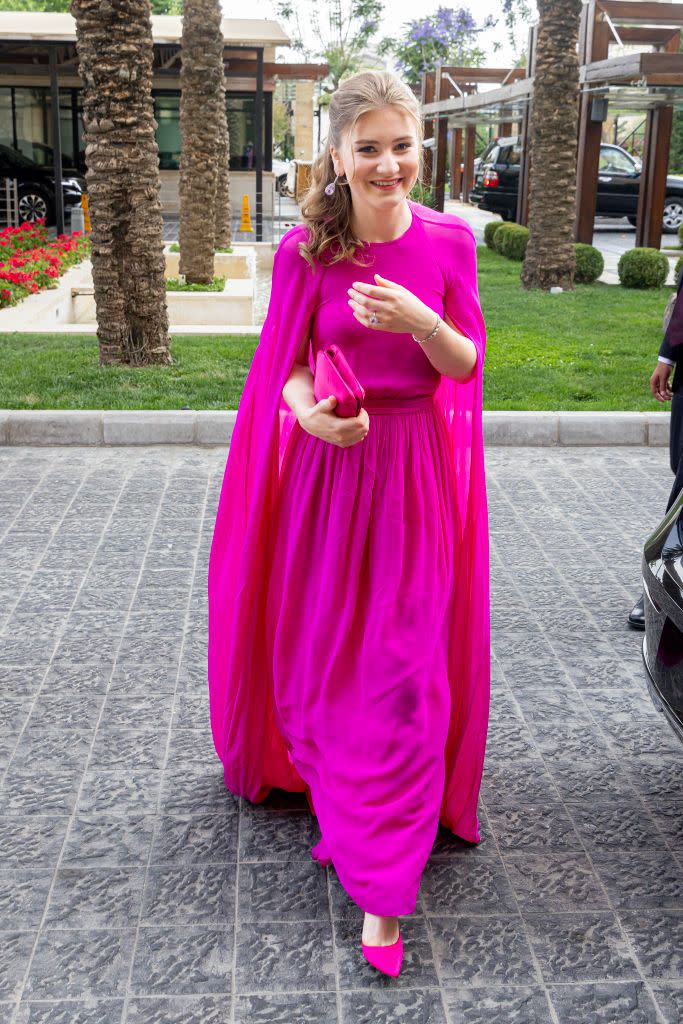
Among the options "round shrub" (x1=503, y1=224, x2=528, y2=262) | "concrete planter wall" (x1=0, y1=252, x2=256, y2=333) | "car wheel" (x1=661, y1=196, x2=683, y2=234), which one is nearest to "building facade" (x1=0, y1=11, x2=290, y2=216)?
"round shrub" (x1=503, y1=224, x2=528, y2=262)

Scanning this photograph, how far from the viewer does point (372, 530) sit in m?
3.03

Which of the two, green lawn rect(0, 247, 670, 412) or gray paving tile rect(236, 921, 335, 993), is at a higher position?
green lawn rect(0, 247, 670, 412)

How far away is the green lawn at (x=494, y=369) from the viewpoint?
8531 millimetres

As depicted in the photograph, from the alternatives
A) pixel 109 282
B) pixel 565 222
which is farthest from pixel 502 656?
pixel 565 222

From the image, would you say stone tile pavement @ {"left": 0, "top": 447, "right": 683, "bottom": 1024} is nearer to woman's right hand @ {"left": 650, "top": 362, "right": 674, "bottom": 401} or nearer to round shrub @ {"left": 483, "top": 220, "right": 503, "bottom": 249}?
woman's right hand @ {"left": 650, "top": 362, "right": 674, "bottom": 401}

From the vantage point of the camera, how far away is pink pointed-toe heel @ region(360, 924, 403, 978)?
9.03 ft

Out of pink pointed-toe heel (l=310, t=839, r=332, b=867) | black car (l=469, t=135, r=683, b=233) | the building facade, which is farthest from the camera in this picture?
black car (l=469, t=135, r=683, b=233)

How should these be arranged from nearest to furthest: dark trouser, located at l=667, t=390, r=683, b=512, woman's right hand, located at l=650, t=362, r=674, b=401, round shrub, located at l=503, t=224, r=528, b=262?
dark trouser, located at l=667, t=390, r=683, b=512 < woman's right hand, located at l=650, t=362, r=674, b=401 < round shrub, located at l=503, t=224, r=528, b=262

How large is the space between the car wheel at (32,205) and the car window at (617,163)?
12682 mm

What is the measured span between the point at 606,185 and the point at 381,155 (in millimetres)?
26422

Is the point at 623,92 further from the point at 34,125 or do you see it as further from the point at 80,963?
the point at 80,963

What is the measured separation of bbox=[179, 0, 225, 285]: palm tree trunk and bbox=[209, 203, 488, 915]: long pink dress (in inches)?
450

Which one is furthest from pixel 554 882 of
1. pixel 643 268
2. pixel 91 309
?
pixel 643 268

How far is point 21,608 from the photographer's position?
16.5 ft
